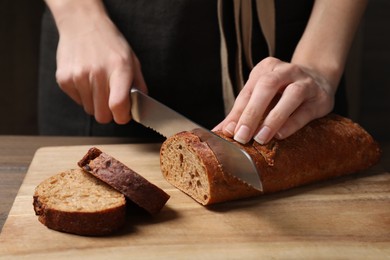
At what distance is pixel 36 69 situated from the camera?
12.6 feet

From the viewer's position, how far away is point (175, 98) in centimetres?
231

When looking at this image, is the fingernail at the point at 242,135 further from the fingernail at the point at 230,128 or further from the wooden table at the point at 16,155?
the wooden table at the point at 16,155

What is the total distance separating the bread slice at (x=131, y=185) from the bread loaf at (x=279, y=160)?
5.4 inches

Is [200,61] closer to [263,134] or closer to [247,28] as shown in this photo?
[247,28]

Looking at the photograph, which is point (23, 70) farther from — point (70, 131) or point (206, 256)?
point (206, 256)

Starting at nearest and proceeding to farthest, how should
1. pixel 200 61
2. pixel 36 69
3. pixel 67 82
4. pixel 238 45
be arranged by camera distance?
pixel 67 82 → pixel 238 45 → pixel 200 61 → pixel 36 69

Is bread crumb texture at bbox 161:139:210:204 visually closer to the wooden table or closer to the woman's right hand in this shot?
the woman's right hand

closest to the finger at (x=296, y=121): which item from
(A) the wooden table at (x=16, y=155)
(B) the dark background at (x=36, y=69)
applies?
(A) the wooden table at (x=16, y=155)

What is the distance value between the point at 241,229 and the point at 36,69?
261cm

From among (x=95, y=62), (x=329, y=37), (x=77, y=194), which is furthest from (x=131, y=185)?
(x=329, y=37)

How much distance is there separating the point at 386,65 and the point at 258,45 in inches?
74.0

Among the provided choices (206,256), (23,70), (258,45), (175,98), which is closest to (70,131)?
(175,98)

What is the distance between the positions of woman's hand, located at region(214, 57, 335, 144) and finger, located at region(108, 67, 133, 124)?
303mm

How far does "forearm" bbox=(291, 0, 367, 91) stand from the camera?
2.04 m
